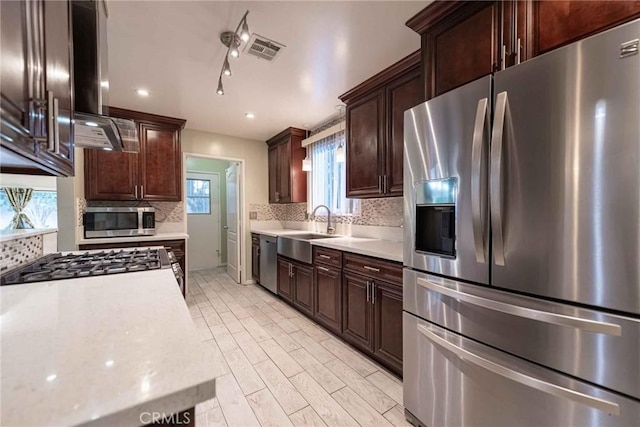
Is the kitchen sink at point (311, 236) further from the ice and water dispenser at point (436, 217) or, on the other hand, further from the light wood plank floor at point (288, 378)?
the ice and water dispenser at point (436, 217)

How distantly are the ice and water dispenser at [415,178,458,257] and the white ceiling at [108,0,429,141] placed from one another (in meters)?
1.08

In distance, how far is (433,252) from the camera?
56.2 inches

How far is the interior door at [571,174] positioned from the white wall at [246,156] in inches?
153

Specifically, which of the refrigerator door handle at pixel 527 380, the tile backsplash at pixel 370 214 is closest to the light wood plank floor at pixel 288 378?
the refrigerator door handle at pixel 527 380

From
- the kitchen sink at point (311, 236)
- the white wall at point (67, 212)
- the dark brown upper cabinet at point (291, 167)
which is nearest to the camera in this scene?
the white wall at point (67, 212)

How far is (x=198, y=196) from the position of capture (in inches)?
225

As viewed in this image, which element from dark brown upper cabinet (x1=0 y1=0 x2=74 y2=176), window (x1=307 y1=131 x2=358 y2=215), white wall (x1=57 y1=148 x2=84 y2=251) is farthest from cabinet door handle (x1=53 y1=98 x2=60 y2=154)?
window (x1=307 y1=131 x2=358 y2=215)

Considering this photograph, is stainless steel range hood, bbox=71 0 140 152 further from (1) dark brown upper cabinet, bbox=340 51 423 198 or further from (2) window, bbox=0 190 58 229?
(1) dark brown upper cabinet, bbox=340 51 423 198

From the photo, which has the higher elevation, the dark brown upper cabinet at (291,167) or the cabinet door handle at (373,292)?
the dark brown upper cabinet at (291,167)

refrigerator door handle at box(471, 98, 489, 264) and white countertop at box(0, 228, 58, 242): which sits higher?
refrigerator door handle at box(471, 98, 489, 264)

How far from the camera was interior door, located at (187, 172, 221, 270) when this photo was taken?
5594mm

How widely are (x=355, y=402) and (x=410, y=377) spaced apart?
1.48ft

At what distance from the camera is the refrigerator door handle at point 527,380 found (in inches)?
34.8

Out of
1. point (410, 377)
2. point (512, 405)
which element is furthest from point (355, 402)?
point (512, 405)
